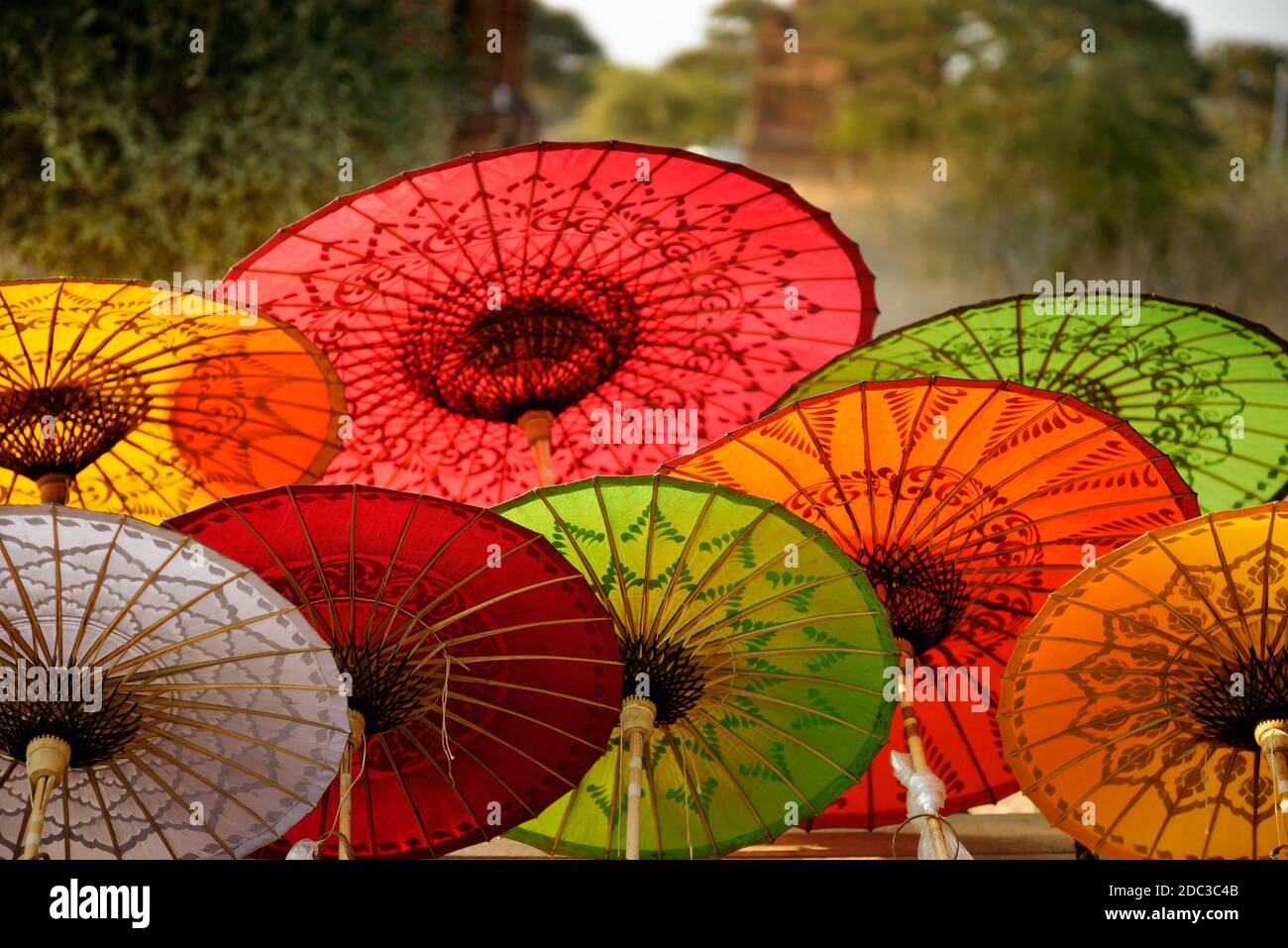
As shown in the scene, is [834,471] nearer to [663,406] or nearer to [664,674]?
[664,674]

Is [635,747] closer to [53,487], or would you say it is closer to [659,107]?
[53,487]

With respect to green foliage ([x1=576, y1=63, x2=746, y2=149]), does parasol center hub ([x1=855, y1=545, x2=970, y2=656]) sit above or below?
below

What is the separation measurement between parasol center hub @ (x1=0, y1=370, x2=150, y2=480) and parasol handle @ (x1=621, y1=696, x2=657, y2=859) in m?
1.55

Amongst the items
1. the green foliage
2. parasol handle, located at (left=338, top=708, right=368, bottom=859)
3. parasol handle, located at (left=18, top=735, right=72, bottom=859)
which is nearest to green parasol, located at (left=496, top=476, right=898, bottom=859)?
parasol handle, located at (left=338, top=708, right=368, bottom=859)

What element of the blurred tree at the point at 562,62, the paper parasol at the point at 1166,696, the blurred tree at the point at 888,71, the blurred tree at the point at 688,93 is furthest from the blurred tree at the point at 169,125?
the blurred tree at the point at 562,62

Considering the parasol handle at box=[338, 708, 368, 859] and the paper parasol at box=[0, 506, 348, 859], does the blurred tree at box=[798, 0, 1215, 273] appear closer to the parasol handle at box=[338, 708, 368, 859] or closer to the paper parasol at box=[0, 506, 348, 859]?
the parasol handle at box=[338, 708, 368, 859]

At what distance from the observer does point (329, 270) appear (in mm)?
3658

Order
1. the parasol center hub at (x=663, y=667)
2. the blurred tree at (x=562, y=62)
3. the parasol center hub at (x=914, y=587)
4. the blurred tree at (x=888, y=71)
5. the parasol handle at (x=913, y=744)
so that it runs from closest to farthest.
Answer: the parasol handle at (x=913, y=744)
the parasol center hub at (x=663, y=667)
the parasol center hub at (x=914, y=587)
the blurred tree at (x=888, y=71)
the blurred tree at (x=562, y=62)

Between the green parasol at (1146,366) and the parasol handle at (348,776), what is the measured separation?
1.35 meters

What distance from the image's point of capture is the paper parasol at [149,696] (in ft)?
8.13

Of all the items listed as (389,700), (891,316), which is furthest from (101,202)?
(891,316)

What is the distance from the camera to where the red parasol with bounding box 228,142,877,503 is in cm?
350

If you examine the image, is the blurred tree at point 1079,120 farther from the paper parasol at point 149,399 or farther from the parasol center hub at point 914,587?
the paper parasol at point 149,399

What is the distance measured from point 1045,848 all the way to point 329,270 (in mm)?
2535
